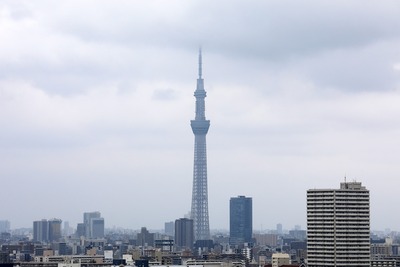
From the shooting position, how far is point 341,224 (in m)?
130

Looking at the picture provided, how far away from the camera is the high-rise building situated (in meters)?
130

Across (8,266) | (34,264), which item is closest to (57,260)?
(34,264)

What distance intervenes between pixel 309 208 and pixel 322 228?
8.95 ft

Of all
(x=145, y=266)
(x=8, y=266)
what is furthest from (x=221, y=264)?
(x=8, y=266)

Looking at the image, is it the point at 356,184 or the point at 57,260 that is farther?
the point at 57,260

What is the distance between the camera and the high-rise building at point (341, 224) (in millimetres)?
130250

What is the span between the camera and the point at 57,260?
7657 inches

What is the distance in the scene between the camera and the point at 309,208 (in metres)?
132

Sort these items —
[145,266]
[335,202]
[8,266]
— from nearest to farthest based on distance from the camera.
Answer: [335,202]
[8,266]
[145,266]

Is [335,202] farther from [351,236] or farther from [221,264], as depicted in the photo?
[221,264]

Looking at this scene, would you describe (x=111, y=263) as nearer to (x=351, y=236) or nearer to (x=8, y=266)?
(x=8, y=266)

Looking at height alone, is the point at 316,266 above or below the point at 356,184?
below

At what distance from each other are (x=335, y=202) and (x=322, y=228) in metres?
3.53

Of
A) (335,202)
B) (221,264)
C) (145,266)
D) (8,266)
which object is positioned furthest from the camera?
(221,264)
